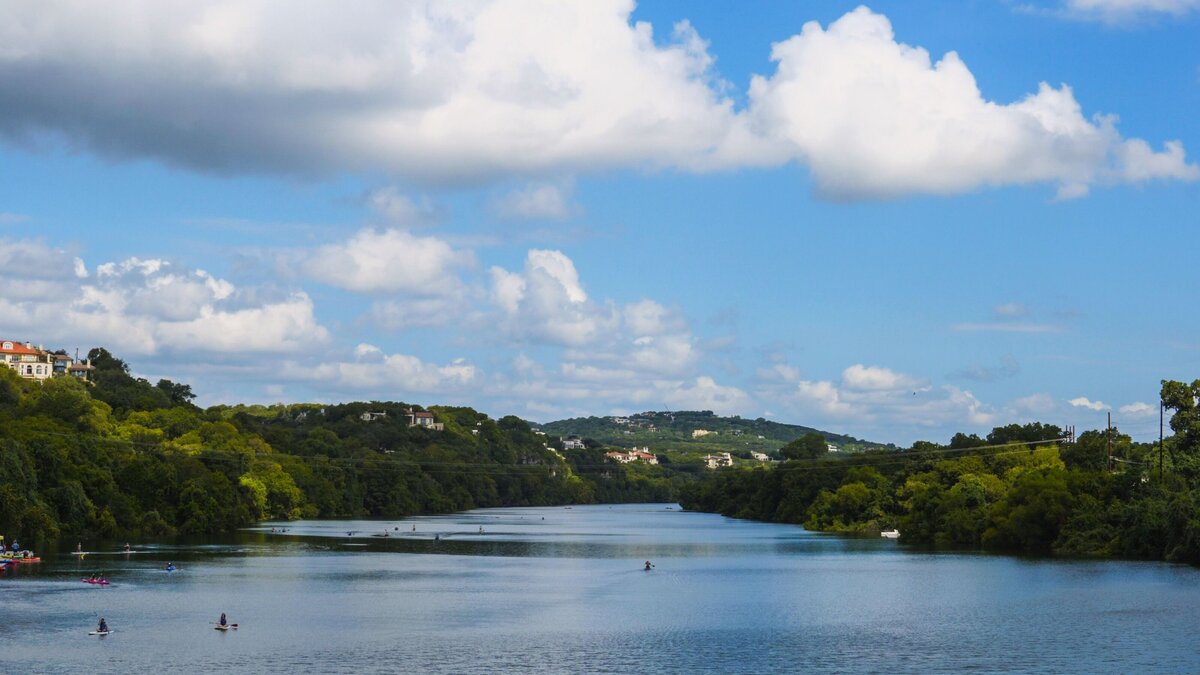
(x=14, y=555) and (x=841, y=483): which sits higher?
(x=841, y=483)

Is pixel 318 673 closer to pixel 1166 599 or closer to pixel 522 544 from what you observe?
pixel 1166 599

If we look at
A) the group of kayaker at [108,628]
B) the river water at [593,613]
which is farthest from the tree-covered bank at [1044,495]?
the group of kayaker at [108,628]

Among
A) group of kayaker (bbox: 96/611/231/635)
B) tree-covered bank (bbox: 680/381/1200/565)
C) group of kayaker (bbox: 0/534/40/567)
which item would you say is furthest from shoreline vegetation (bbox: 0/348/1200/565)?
group of kayaker (bbox: 96/611/231/635)

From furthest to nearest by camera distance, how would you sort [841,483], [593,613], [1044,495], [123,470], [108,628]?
[841,483], [123,470], [1044,495], [593,613], [108,628]

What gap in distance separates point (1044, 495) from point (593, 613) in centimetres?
5634

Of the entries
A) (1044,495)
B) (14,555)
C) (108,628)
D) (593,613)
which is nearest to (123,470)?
(14,555)

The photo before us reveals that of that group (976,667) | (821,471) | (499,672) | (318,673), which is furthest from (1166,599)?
(821,471)

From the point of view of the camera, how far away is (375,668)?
5334cm

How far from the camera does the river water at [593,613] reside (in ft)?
182

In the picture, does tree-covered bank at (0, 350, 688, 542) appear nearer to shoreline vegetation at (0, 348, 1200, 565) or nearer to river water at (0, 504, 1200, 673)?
shoreline vegetation at (0, 348, 1200, 565)

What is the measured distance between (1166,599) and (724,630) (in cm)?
2676

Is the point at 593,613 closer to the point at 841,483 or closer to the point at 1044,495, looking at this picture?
the point at 1044,495

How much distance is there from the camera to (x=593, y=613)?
72.8 m

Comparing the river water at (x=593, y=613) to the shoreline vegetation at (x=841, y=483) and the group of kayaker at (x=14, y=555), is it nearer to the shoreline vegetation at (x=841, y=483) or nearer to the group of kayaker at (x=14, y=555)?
the group of kayaker at (x=14, y=555)
